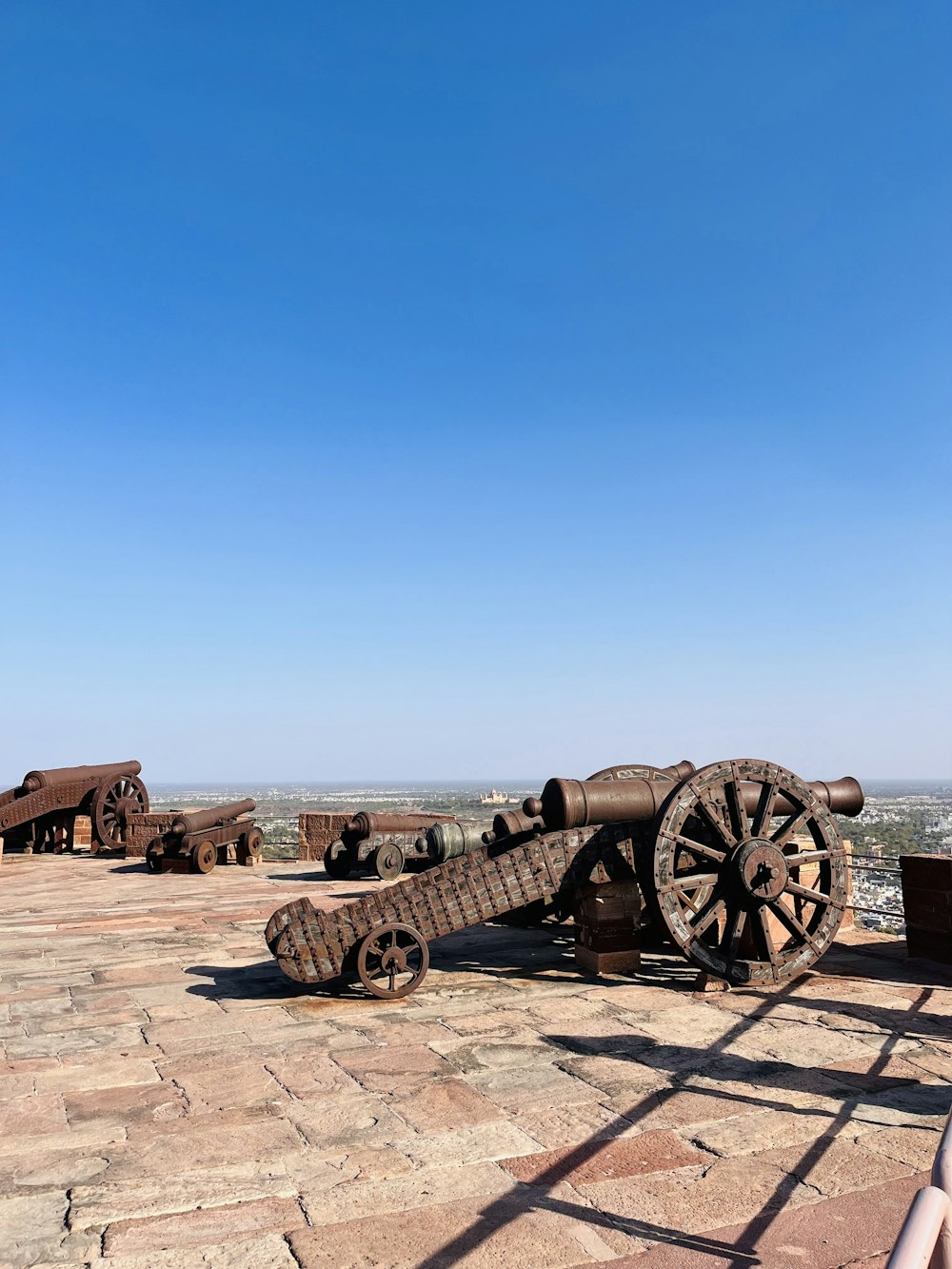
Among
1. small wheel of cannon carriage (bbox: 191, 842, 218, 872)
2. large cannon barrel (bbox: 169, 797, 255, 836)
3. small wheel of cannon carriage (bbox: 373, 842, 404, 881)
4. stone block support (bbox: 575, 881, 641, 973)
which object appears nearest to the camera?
stone block support (bbox: 575, 881, 641, 973)

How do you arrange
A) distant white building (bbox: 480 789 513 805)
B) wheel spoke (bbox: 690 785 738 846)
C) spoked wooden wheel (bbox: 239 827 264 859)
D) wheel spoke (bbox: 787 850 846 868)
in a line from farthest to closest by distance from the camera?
distant white building (bbox: 480 789 513 805)
spoked wooden wheel (bbox: 239 827 264 859)
wheel spoke (bbox: 787 850 846 868)
wheel spoke (bbox: 690 785 738 846)

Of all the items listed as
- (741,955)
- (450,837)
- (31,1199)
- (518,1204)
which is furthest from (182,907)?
(518,1204)

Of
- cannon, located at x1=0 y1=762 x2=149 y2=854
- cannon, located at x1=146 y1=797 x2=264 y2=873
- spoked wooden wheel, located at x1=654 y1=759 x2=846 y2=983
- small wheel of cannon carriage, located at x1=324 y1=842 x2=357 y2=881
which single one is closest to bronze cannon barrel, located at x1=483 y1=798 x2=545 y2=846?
spoked wooden wheel, located at x1=654 y1=759 x2=846 y2=983

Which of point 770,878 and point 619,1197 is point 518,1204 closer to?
point 619,1197

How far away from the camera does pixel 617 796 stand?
23.7ft

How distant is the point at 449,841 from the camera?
465 inches

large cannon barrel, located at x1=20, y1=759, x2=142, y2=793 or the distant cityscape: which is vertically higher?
large cannon barrel, located at x1=20, y1=759, x2=142, y2=793

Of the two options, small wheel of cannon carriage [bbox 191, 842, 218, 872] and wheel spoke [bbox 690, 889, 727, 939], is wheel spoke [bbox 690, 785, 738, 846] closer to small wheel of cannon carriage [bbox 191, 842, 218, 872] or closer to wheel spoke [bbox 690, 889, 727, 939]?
wheel spoke [bbox 690, 889, 727, 939]

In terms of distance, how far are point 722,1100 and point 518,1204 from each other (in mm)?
1439

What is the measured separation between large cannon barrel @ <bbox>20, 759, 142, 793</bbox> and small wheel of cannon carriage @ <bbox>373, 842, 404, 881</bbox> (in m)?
8.00

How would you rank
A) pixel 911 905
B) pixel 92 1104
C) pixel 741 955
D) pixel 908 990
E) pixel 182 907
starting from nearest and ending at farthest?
pixel 92 1104
pixel 908 990
pixel 741 955
pixel 911 905
pixel 182 907

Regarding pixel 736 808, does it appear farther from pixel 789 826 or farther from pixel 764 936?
pixel 764 936

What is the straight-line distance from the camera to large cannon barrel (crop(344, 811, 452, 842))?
14445 mm

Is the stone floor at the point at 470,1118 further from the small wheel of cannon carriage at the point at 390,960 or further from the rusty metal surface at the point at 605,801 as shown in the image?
the rusty metal surface at the point at 605,801
